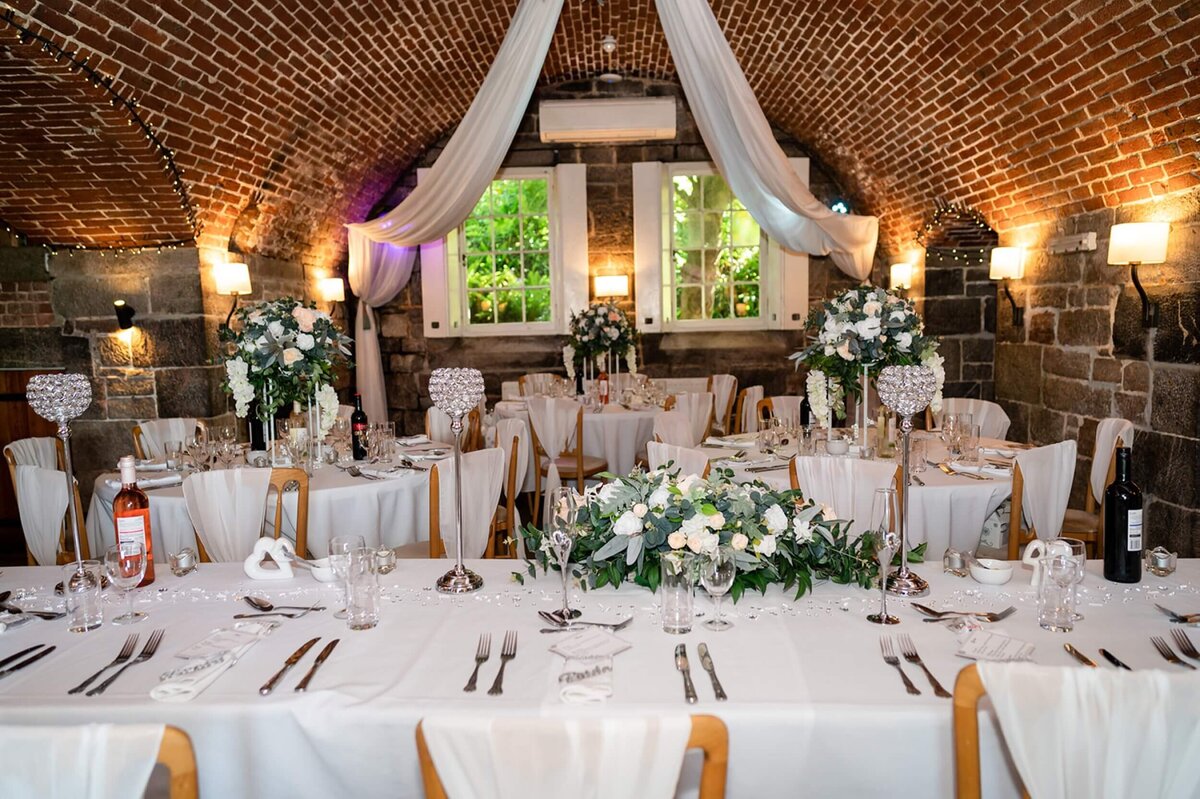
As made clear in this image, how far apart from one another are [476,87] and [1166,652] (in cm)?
762

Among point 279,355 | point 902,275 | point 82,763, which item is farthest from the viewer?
point 902,275

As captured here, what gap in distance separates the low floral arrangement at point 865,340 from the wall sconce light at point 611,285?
4.96 meters

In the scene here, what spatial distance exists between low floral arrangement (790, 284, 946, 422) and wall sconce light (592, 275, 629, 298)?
195 inches

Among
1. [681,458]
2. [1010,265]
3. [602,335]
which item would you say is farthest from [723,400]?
[681,458]

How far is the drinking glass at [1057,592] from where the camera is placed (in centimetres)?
177

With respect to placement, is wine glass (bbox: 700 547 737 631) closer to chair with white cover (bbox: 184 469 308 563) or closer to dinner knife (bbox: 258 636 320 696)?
dinner knife (bbox: 258 636 320 696)

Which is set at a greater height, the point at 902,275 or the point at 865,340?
the point at 902,275

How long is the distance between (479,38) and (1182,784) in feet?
23.2

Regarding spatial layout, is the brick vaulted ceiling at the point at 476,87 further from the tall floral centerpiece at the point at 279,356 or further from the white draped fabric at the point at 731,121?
A: the tall floral centerpiece at the point at 279,356

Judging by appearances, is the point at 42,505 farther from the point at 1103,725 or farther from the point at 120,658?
the point at 1103,725

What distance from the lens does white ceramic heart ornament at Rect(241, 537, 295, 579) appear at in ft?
7.27

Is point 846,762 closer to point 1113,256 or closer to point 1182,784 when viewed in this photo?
point 1182,784

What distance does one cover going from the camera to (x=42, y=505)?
11.4 feet

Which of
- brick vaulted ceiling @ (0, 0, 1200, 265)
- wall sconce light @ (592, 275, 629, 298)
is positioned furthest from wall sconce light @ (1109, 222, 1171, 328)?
wall sconce light @ (592, 275, 629, 298)
